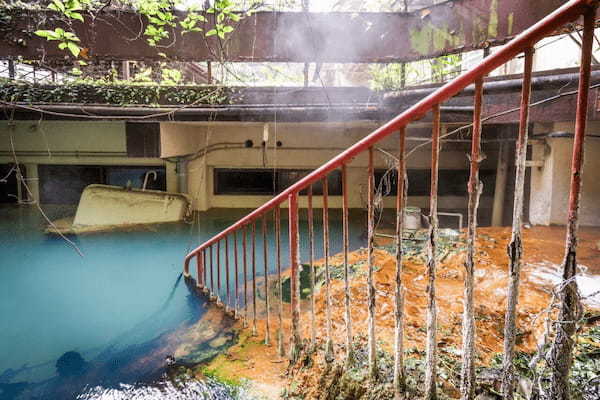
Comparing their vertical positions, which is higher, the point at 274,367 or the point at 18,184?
the point at 18,184

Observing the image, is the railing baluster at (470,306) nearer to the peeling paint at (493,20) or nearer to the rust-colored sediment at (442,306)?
the rust-colored sediment at (442,306)

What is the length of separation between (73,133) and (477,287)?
1061cm

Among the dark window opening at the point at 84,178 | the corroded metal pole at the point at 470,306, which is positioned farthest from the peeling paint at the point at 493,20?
the dark window opening at the point at 84,178

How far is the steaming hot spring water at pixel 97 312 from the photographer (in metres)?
3.34

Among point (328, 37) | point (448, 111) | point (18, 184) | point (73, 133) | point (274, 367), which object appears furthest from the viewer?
point (18, 184)

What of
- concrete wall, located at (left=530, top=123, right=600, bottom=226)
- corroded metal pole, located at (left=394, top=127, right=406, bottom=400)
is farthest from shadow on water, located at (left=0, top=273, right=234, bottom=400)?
concrete wall, located at (left=530, top=123, right=600, bottom=226)

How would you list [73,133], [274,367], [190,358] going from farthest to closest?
[73,133]
[190,358]
[274,367]

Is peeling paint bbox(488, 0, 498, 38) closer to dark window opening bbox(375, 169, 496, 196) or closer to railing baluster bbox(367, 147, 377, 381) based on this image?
railing baluster bbox(367, 147, 377, 381)

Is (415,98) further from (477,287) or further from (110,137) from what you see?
(110,137)

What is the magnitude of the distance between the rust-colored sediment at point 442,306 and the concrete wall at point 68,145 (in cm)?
784

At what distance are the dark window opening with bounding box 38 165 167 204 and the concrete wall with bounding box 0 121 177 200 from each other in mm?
198

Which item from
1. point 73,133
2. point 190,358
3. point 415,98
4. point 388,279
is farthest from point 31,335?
point 73,133

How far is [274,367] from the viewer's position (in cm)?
313

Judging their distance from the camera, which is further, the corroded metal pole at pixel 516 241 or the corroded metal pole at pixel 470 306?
the corroded metal pole at pixel 470 306
